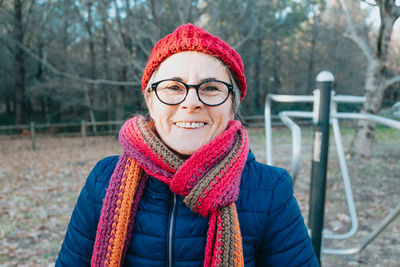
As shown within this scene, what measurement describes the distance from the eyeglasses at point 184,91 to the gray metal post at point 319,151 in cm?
108

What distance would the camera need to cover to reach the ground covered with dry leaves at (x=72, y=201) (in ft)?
10.6

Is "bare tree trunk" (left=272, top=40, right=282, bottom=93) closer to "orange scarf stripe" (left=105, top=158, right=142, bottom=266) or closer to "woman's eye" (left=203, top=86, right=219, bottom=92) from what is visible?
"woman's eye" (left=203, top=86, right=219, bottom=92)

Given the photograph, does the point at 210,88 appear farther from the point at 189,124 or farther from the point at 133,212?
the point at 133,212

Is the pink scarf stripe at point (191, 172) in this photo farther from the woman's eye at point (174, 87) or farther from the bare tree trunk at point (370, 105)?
the bare tree trunk at point (370, 105)

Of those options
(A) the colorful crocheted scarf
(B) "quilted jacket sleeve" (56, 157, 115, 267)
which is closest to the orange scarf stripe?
(A) the colorful crocheted scarf

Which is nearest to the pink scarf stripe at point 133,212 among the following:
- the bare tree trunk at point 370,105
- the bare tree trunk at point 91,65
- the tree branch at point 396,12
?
the tree branch at point 396,12

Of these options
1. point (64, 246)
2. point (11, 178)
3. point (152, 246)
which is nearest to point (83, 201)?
point (64, 246)

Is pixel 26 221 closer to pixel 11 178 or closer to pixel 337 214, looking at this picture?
pixel 11 178

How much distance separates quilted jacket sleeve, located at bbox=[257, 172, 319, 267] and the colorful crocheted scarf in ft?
0.47

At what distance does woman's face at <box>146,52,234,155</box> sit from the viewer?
1.27 meters

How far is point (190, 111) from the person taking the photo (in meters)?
1.27

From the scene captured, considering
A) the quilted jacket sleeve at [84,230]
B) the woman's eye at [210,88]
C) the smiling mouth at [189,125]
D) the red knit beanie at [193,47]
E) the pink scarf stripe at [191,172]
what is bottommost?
the quilted jacket sleeve at [84,230]

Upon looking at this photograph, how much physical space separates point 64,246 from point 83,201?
0.74ft

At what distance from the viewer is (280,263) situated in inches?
49.8
